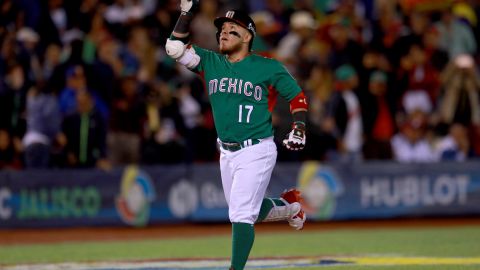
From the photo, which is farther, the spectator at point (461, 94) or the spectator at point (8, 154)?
the spectator at point (461, 94)

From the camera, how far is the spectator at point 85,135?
15719mm

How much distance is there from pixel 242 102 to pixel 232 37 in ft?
1.82

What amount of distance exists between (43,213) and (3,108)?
1724mm

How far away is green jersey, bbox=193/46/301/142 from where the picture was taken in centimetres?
826

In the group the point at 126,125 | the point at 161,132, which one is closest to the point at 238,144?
the point at 126,125

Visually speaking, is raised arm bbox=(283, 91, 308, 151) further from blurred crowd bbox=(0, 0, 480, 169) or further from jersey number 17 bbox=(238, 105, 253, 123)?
blurred crowd bbox=(0, 0, 480, 169)

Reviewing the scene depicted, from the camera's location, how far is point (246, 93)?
8.25 meters

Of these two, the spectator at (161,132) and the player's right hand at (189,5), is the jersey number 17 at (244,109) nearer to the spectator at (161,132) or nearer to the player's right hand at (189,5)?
the player's right hand at (189,5)

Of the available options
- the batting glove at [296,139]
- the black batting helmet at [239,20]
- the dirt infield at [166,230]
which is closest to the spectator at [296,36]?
the dirt infield at [166,230]

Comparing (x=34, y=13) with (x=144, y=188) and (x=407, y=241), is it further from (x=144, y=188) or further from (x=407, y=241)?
(x=407, y=241)

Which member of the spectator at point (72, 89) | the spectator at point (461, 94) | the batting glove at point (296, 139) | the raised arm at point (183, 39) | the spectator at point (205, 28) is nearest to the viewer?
the batting glove at point (296, 139)

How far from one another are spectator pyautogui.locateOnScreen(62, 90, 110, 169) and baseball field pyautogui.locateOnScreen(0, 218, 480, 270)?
1090 mm

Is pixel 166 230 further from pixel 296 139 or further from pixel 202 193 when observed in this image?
pixel 296 139

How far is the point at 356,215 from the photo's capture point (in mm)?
16750
